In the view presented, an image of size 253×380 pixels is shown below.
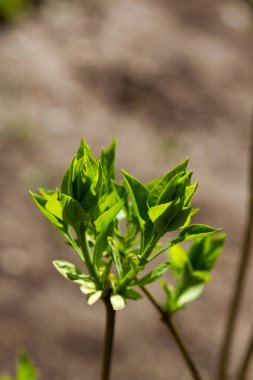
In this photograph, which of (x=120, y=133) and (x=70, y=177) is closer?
(x=70, y=177)

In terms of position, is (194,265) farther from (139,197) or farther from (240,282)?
(240,282)

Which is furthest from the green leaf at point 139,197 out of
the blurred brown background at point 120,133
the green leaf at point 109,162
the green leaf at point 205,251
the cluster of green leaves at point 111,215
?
A: the blurred brown background at point 120,133

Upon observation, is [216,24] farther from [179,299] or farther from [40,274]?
[179,299]

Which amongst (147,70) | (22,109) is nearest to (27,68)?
(22,109)

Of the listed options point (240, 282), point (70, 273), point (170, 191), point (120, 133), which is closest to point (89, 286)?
point (70, 273)

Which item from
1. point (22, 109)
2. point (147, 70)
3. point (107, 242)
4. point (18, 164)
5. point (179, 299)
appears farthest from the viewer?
point (147, 70)

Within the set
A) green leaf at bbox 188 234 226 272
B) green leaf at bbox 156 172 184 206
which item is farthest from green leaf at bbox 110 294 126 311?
green leaf at bbox 188 234 226 272

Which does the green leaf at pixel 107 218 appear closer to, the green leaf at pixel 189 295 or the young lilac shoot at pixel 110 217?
the young lilac shoot at pixel 110 217
